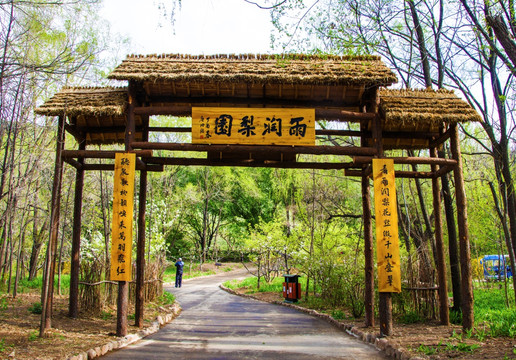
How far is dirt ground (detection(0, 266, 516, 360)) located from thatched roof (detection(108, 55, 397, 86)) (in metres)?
4.50

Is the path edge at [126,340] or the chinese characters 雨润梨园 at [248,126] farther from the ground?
the chinese characters 雨润梨园 at [248,126]

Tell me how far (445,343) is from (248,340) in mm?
3131

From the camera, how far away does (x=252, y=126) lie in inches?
302

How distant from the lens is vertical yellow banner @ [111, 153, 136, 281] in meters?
7.20

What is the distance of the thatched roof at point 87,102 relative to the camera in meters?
7.38

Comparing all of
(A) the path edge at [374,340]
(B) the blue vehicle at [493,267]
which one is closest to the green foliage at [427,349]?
(A) the path edge at [374,340]

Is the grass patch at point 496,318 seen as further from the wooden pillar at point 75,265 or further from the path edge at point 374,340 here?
the wooden pillar at point 75,265

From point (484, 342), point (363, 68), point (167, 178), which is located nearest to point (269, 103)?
point (363, 68)

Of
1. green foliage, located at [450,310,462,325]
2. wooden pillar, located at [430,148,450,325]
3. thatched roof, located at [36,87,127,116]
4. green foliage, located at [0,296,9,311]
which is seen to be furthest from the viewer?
green foliage, located at [0,296,9,311]

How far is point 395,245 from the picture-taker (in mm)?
7227

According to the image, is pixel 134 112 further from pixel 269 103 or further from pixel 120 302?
pixel 120 302

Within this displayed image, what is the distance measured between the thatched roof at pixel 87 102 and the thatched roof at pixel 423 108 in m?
4.99

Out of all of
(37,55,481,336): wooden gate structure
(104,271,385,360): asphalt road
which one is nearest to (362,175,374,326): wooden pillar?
(37,55,481,336): wooden gate structure

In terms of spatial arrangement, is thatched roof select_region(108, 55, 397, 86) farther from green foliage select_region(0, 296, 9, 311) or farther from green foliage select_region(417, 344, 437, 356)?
green foliage select_region(0, 296, 9, 311)
